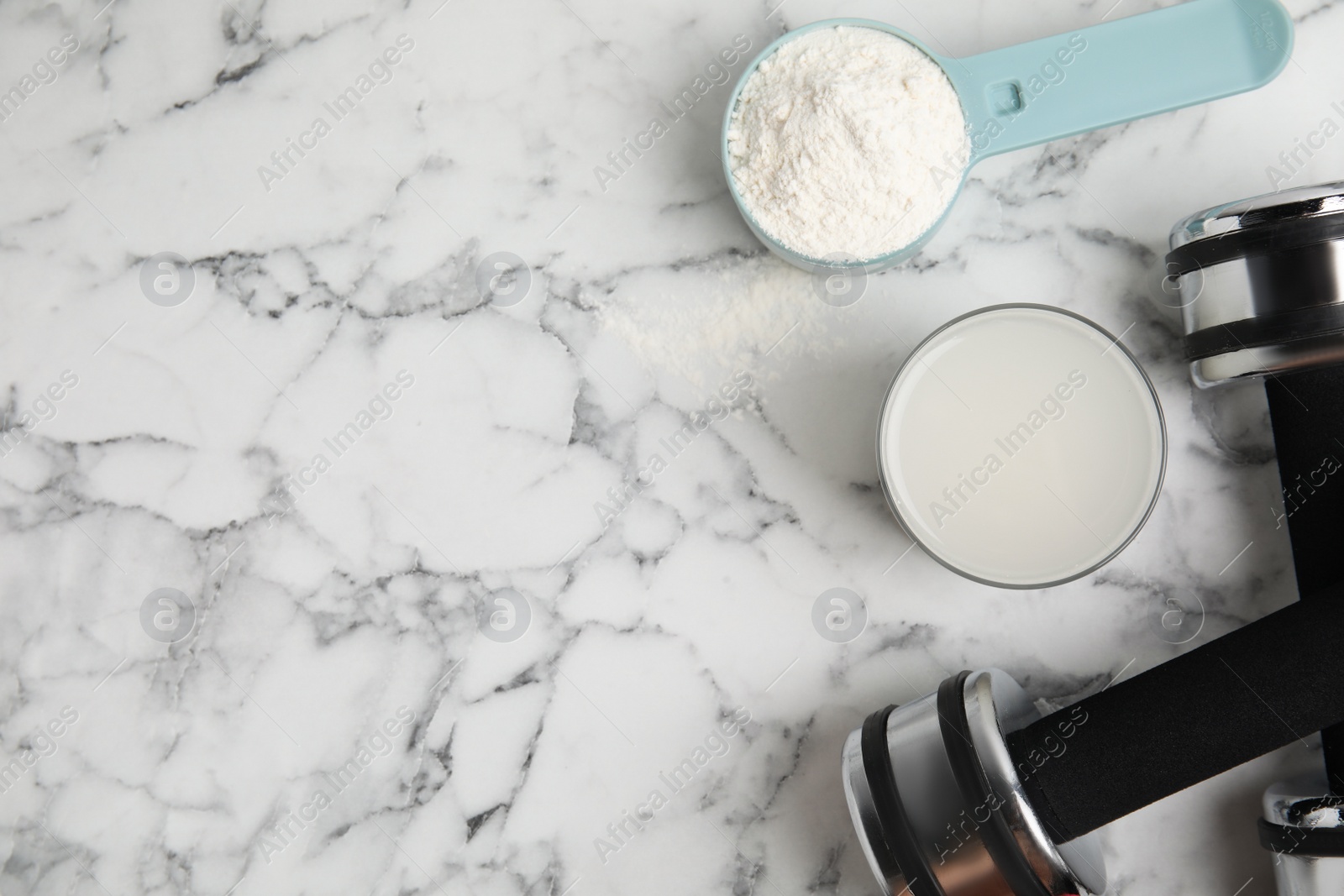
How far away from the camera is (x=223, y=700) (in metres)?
0.72

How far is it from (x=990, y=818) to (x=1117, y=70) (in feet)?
1.78

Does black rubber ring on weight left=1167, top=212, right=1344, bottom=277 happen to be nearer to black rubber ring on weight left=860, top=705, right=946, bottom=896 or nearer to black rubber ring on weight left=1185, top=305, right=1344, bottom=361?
black rubber ring on weight left=1185, top=305, right=1344, bottom=361

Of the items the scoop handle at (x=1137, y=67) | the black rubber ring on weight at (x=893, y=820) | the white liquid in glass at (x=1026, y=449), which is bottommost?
the black rubber ring on weight at (x=893, y=820)

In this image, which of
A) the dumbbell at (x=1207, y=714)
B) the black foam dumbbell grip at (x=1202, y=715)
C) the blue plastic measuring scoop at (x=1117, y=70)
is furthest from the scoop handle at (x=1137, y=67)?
the black foam dumbbell grip at (x=1202, y=715)

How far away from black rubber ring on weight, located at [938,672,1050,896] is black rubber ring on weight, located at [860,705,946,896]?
0.04 metres

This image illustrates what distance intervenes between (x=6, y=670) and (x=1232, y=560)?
103cm

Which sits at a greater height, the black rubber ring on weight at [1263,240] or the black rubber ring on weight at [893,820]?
the black rubber ring on weight at [1263,240]

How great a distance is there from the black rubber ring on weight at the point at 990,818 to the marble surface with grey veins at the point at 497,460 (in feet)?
0.40

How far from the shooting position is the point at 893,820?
0.59 metres

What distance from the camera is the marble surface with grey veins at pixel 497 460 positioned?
0.69m

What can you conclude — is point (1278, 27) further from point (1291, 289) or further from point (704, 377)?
point (704, 377)

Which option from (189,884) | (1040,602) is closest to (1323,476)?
(1040,602)

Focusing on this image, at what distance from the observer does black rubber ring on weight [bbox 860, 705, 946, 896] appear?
583 mm

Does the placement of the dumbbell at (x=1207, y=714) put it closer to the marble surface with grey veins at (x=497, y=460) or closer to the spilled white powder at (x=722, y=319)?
the marble surface with grey veins at (x=497, y=460)
